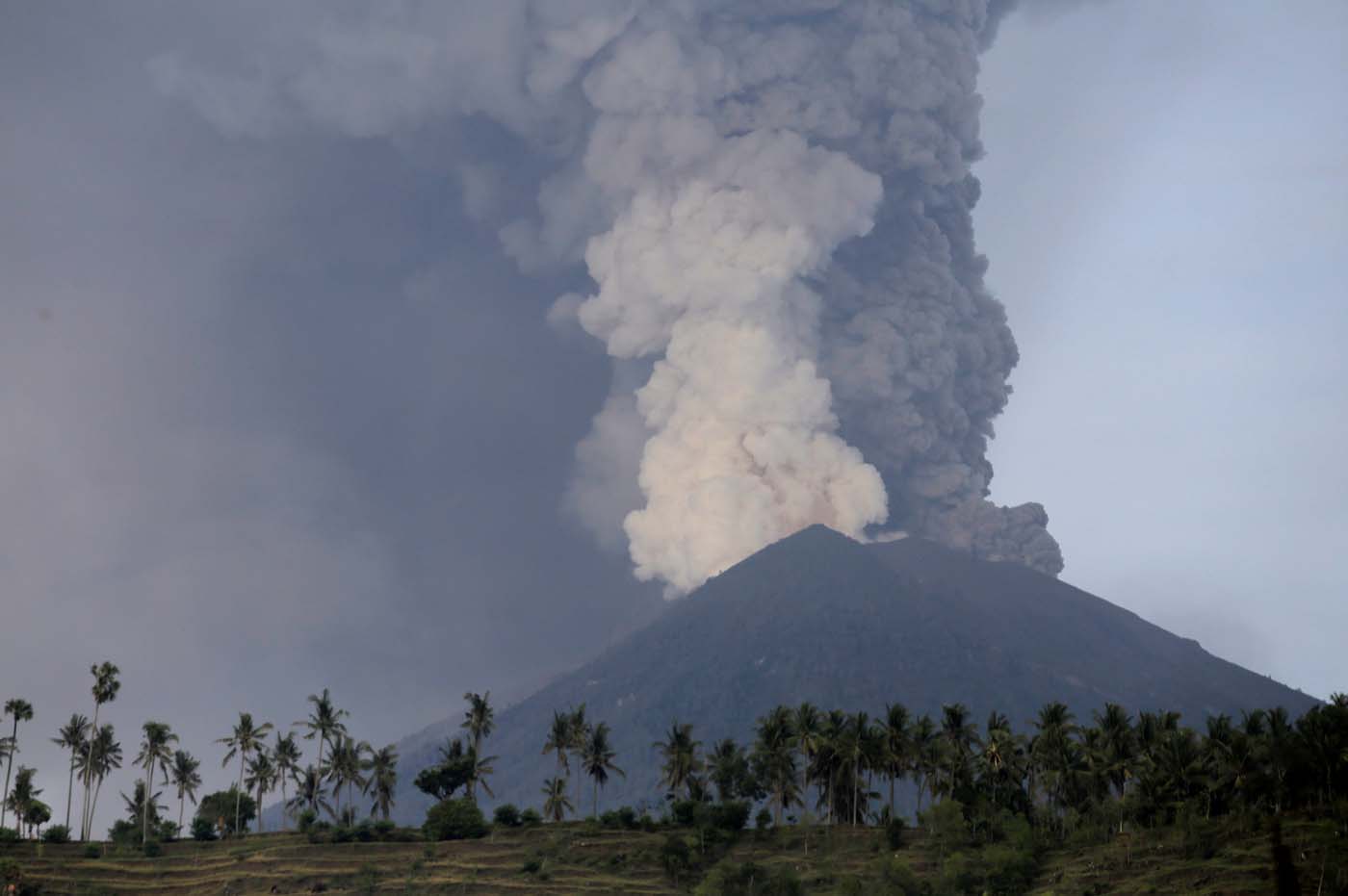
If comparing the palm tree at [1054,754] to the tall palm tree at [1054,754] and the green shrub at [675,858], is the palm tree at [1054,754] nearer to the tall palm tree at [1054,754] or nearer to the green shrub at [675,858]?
the tall palm tree at [1054,754]

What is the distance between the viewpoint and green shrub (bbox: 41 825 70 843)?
468 feet

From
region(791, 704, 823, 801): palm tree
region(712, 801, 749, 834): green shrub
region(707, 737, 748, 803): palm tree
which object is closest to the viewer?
region(712, 801, 749, 834): green shrub

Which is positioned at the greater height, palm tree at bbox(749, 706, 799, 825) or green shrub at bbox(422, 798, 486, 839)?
palm tree at bbox(749, 706, 799, 825)

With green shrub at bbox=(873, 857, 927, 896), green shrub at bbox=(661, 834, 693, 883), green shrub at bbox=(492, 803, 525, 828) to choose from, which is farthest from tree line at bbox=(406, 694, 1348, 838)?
green shrub at bbox=(661, 834, 693, 883)

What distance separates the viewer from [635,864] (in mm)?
125812

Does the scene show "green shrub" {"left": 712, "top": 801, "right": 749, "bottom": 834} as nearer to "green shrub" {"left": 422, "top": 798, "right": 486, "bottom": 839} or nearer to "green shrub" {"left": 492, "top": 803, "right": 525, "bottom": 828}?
"green shrub" {"left": 492, "top": 803, "right": 525, "bottom": 828}

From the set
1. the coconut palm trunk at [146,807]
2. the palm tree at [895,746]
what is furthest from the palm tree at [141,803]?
the palm tree at [895,746]

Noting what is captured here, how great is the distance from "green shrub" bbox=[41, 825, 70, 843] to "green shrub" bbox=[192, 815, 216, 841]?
12757mm

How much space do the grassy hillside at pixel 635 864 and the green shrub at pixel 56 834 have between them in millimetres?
5879

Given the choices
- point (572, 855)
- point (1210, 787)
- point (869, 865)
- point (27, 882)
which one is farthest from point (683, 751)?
point (27, 882)

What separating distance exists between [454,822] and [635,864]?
22915 mm

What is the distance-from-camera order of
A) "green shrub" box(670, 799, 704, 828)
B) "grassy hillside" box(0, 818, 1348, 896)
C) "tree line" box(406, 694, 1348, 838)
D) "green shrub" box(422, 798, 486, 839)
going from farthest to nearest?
"green shrub" box(670, 799, 704, 828), "green shrub" box(422, 798, 486, 839), "tree line" box(406, 694, 1348, 838), "grassy hillside" box(0, 818, 1348, 896)

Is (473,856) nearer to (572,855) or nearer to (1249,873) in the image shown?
(572,855)

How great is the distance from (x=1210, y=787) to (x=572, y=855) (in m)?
58.0
